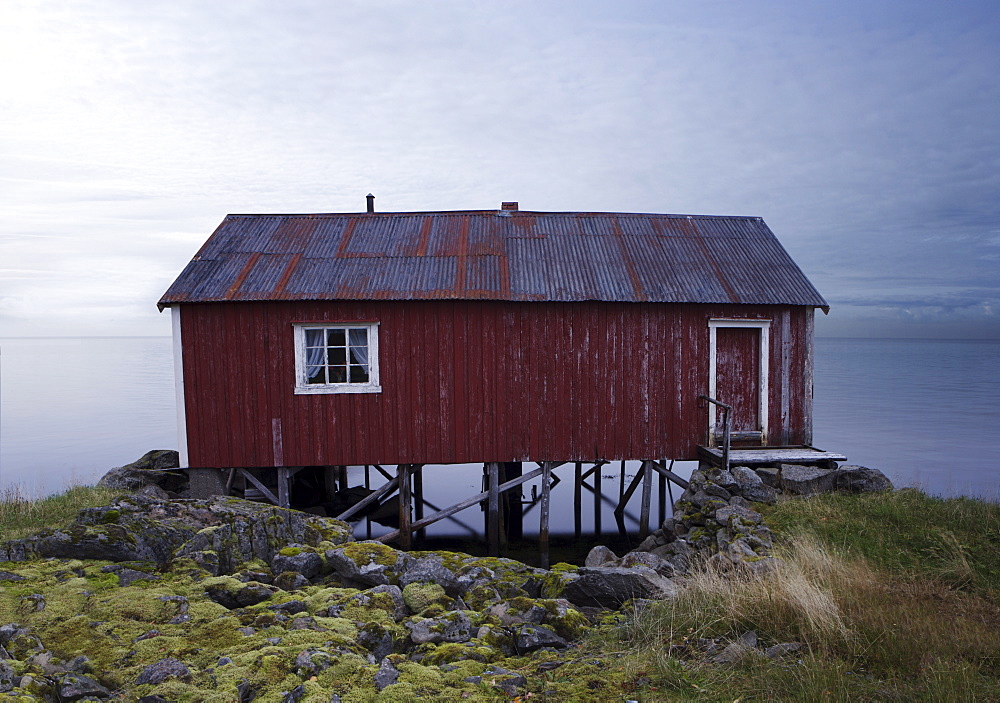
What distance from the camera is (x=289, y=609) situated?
6.37 metres

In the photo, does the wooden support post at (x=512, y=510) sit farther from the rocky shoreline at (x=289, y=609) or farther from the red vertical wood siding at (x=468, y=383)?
the rocky shoreline at (x=289, y=609)

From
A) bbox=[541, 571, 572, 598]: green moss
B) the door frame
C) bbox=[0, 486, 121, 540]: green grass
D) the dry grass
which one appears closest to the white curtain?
bbox=[0, 486, 121, 540]: green grass

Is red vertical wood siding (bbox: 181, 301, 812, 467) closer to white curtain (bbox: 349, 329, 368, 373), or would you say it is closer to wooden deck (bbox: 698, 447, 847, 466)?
white curtain (bbox: 349, 329, 368, 373)

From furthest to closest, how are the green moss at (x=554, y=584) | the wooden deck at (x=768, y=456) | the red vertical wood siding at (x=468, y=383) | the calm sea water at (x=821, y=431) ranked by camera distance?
1. the calm sea water at (x=821, y=431)
2. the red vertical wood siding at (x=468, y=383)
3. the wooden deck at (x=768, y=456)
4. the green moss at (x=554, y=584)

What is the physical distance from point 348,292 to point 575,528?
9585 mm

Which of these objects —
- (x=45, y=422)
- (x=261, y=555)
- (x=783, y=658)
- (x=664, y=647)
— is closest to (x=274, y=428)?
(x=261, y=555)

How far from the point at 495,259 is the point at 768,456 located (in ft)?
21.3

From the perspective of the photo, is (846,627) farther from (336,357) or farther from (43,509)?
(43,509)

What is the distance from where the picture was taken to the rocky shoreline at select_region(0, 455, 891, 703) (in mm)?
4680

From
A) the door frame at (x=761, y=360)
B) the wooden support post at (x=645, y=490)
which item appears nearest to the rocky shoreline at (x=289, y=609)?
the door frame at (x=761, y=360)

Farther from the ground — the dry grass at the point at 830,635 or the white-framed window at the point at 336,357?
the white-framed window at the point at 336,357

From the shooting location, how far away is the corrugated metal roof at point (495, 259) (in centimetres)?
1121

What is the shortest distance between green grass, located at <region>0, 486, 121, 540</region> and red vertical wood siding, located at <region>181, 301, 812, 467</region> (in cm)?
279

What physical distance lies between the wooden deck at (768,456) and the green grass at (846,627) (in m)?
3.53
